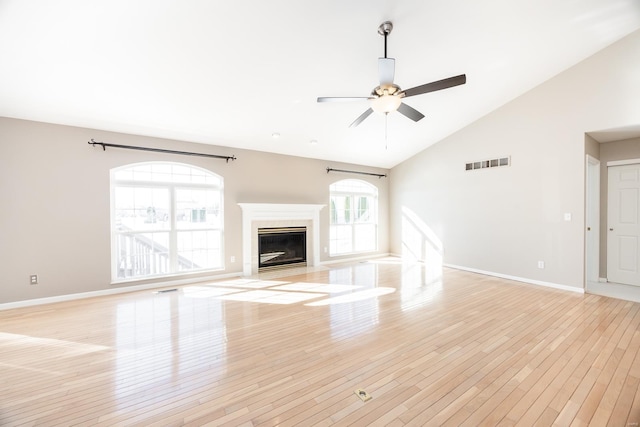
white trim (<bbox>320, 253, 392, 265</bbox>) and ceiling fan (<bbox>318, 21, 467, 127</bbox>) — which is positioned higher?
ceiling fan (<bbox>318, 21, 467, 127</bbox>)

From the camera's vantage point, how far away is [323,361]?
228 cm

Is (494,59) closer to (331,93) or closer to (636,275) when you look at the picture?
(331,93)

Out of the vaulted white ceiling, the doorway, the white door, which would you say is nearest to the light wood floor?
the doorway

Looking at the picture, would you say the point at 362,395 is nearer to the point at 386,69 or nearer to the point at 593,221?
the point at 386,69

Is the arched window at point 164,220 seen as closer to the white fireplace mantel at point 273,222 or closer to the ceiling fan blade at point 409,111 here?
the white fireplace mantel at point 273,222

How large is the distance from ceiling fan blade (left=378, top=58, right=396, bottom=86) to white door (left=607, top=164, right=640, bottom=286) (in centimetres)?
485

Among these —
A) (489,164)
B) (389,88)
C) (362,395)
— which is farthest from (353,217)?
(362,395)

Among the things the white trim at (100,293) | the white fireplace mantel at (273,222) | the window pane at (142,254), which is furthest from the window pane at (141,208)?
the white fireplace mantel at (273,222)

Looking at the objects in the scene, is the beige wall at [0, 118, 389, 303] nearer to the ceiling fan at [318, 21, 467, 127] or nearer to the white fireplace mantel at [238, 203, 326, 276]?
the white fireplace mantel at [238, 203, 326, 276]

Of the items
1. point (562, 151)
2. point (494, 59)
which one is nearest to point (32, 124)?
point (494, 59)

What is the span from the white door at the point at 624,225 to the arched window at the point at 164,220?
23.6 ft

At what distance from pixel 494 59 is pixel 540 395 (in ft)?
13.7

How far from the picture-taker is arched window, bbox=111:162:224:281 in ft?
14.1

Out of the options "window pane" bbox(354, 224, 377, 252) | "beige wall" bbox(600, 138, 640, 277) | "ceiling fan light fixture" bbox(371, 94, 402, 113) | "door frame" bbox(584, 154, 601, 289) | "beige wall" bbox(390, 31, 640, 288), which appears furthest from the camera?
"window pane" bbox(354, 224, 377, 252)
